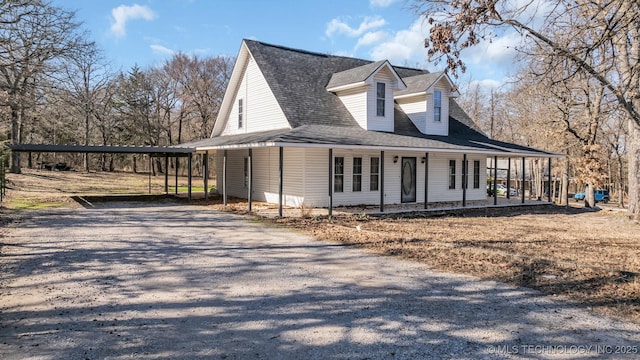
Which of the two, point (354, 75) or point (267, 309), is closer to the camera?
point (267, 309)

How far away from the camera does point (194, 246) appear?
911 cm

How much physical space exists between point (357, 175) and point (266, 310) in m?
12.3

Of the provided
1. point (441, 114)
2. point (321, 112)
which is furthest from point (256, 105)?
point (441, 114)

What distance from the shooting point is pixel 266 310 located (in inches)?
203

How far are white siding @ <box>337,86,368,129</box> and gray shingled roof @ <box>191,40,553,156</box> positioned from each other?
26 centimetres

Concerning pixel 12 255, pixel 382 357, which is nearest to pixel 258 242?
pixel 12 255

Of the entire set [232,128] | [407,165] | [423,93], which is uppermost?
[423,93]

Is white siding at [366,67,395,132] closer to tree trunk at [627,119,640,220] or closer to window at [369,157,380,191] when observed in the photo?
window at [369,157,380,191]

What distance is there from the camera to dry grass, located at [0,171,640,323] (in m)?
6.26

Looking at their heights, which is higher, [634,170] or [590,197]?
[634,170]

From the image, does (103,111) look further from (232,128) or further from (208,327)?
(208,327)

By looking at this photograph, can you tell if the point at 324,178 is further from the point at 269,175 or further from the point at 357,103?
the point at 357,103

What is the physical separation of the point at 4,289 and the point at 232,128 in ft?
52.8

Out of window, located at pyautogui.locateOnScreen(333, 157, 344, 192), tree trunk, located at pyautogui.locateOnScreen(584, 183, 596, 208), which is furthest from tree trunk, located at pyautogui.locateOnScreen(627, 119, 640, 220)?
window, located at pyautogui.locateOnScreen(333, 157, 344, 192)
